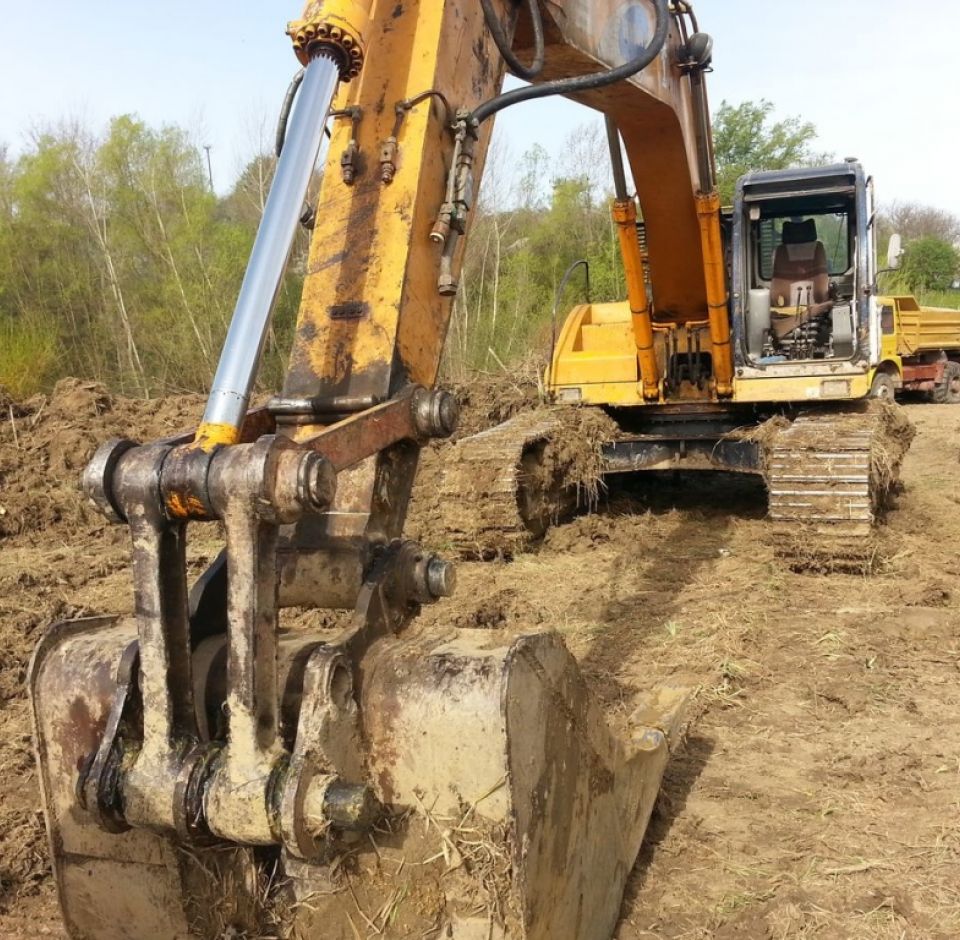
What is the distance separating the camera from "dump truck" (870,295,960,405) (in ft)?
55.2

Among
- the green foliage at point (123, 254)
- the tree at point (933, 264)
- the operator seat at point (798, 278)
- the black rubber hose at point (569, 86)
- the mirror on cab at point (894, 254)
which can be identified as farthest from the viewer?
the tree at point (933, 264)

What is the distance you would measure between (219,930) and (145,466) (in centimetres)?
101

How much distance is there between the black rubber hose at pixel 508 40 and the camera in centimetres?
272

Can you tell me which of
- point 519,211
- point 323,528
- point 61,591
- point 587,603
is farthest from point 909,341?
point 323,528

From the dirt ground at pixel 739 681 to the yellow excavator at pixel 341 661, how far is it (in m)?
0.38

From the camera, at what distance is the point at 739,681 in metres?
4.09

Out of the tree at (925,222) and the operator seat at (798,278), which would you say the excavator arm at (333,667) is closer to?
the operator seat at (798,278)

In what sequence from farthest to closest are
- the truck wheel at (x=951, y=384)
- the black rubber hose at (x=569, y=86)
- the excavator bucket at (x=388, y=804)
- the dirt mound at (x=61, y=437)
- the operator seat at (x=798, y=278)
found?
the truck wheel at (x=951, y=384), the dirt mound at (x=61, y=437), the operator seat at (x=798, y=278), the black rubber hose at (x=569, y=86), the excavator bucket at (x=388, y=804)

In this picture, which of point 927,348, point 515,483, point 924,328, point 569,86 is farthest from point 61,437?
point 927,348

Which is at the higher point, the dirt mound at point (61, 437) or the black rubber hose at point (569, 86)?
the black rubber hose at point (569, 86)

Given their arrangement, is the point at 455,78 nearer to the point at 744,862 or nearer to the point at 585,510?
the point at 744,862

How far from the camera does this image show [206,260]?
20688 mm

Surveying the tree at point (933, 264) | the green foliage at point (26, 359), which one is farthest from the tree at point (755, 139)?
the green foliage at point (26, 359)

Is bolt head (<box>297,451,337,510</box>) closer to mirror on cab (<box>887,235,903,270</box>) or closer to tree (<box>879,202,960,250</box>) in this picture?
mirror on cab (<box>887,235,903,270</box>)
